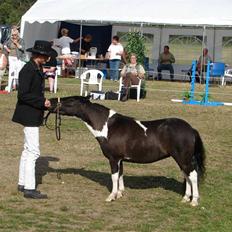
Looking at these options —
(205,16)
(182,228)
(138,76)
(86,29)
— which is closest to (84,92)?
(138,76)

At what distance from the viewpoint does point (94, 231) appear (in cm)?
652

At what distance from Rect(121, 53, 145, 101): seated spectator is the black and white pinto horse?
11447 millimetres

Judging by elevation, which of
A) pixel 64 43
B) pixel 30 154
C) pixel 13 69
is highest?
pixel 64 43

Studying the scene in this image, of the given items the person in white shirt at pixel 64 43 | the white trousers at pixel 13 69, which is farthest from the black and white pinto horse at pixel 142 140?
the person in white shirt at pixel 64 43

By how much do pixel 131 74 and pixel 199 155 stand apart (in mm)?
11821

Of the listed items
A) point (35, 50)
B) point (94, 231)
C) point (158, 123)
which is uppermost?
point (35, 50)

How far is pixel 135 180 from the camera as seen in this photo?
354 inches

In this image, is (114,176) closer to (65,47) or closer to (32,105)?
(32,105)

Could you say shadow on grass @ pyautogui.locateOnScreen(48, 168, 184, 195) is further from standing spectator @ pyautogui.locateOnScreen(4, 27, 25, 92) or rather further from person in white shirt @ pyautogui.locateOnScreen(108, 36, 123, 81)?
person in white shirt @ pyautogui.locateOnScreen(108, 36, 123, 81)

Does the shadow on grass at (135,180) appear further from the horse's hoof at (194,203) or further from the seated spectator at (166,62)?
the seated spectator at (166,62)

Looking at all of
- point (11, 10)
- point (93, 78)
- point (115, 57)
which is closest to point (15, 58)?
point (93, 78)

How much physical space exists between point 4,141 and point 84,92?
9.49 metres

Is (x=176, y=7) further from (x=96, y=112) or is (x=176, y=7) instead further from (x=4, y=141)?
(x=96, y=112)

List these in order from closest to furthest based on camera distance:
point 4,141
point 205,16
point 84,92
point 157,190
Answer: point 157,190 → point 4,141 → point 84,92 → point 205,16
